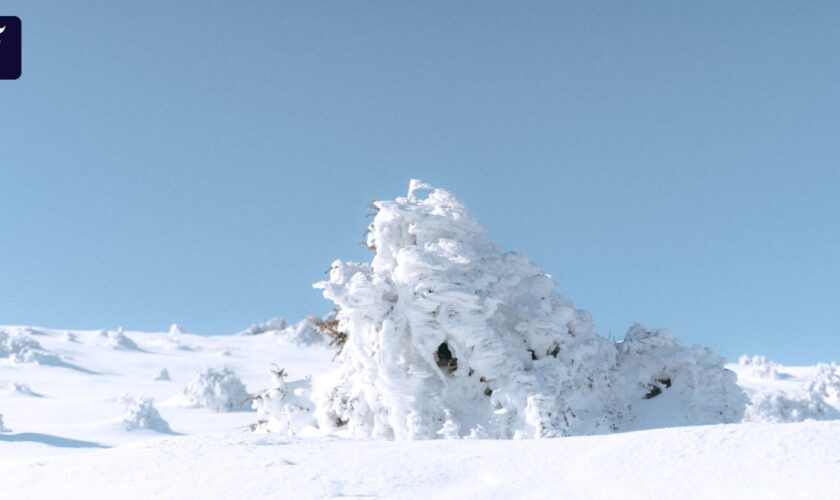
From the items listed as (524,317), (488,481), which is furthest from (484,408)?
(488,481)

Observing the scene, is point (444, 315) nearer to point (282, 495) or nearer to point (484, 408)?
point (484, 408)

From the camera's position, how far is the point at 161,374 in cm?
2109

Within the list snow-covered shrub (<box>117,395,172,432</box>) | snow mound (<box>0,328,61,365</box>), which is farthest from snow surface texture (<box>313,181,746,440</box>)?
snow mound (<box>0,328,61,365</box>)

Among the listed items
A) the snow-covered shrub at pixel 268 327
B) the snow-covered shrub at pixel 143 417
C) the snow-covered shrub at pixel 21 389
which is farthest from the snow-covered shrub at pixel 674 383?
the snow-covered shrub at pixel 268 327

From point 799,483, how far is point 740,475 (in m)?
0.30

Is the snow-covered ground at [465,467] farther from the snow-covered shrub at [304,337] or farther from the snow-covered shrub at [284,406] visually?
the snow-covered shrub at [304,337]

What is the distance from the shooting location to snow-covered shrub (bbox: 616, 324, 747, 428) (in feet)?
28.6

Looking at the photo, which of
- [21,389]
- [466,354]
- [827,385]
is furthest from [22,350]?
[827,385]

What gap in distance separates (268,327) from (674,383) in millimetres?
31121

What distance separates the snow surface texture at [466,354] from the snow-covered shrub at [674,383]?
0.06 feet

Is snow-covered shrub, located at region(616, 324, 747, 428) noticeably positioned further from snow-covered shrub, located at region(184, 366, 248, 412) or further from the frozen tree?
the frozen tree

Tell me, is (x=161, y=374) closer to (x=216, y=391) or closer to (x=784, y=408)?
(x=216, y=391)

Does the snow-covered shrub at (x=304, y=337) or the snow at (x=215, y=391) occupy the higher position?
the snow-covered shrub at (x=304, y=337)

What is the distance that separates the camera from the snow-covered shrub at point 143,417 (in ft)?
45.2
